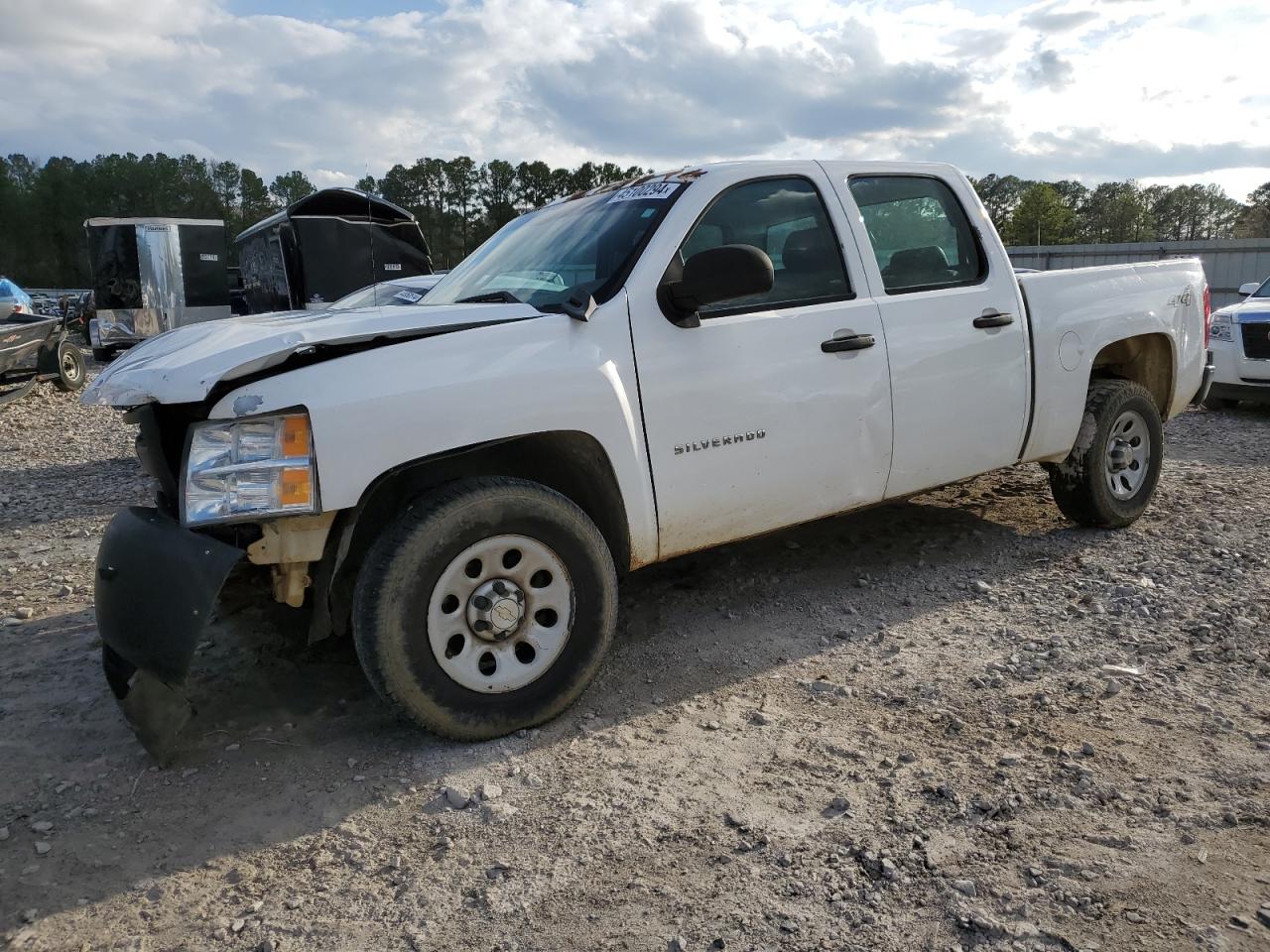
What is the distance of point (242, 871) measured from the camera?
2508 millimetres

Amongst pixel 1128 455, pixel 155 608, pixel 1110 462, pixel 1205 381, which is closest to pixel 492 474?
pixel 155 608

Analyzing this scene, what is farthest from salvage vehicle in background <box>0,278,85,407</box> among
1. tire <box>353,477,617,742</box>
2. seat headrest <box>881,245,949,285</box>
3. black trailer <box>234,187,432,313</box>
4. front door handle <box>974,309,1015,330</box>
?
front door handle <box>974,309,1015,330</box>


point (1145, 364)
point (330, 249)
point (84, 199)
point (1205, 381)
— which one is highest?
point (84, 199)

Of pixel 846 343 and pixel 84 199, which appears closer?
pixel 846 343

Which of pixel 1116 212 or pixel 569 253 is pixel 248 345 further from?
Answer: pixel 1116 212

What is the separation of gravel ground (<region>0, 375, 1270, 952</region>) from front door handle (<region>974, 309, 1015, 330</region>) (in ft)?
4.16

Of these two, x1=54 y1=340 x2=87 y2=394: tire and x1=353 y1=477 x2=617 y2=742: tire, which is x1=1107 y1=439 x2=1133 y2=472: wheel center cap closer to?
x1=353 y1=477 x2=617 y2=742: tire

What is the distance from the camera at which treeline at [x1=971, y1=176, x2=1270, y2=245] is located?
107 ft

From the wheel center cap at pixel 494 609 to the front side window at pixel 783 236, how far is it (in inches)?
54.8

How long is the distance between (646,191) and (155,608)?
2420 mm

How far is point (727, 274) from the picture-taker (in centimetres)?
323

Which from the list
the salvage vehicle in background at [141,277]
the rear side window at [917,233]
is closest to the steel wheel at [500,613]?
the rear side window at [917,233]

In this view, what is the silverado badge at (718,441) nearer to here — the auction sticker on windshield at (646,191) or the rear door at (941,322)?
the rear door at (941,322)

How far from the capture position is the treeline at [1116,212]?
32.6m
